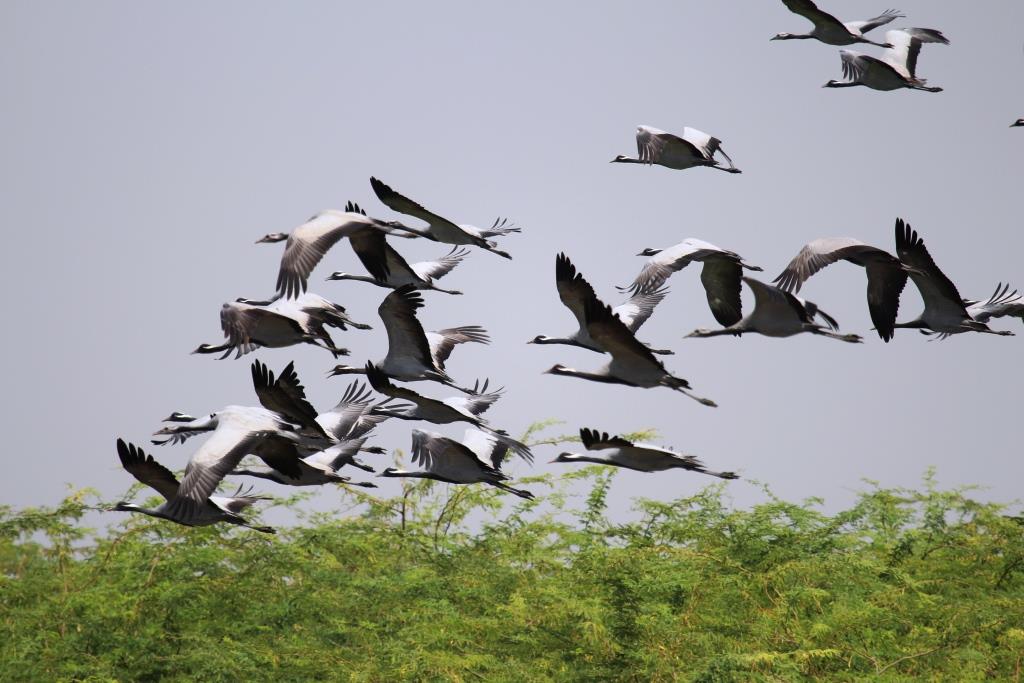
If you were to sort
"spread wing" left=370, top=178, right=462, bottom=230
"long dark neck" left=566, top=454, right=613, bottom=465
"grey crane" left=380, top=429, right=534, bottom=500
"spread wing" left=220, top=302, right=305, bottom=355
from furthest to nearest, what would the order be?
"grey crane" left=380, top=429, right=534, bottom=500 < "spread wing" left=370, top=178, right=462, bottom=230 < "spread wing" left=220, top=302, right=305, bottom=355 < "long dark neck" left=566, top=454, right=613, bottom=465

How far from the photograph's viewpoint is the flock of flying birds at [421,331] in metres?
7.66

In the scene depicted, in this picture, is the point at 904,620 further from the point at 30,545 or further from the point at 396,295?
the point at 30,545

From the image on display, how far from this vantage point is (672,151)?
34.2 feet

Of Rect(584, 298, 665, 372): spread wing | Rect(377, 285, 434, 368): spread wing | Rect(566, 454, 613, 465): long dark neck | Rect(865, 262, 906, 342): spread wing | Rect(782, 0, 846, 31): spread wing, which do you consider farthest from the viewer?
Rect(782, 0, 846, 31): spread wing

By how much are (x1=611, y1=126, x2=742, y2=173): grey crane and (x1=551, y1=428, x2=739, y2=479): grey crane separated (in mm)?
3128

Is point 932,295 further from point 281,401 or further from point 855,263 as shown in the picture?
point 281,401

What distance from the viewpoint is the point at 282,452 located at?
822 centimetres

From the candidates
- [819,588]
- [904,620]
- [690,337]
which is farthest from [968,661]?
[690,337]

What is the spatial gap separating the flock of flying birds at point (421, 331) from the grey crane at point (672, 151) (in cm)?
4

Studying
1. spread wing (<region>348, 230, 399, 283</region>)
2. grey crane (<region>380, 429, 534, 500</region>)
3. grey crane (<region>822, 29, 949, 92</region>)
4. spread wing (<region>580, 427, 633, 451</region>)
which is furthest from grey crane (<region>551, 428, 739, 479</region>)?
grey crane (<region>822, 29, 949, 92</region>)

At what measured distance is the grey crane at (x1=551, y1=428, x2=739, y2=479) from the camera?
7.48 meters

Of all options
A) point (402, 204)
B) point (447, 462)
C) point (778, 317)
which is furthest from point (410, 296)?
point (778, 317)

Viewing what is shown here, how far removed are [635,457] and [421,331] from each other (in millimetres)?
1859

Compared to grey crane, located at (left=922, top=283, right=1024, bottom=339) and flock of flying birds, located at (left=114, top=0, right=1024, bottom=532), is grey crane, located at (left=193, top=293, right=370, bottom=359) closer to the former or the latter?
flock of flying birds, located at (left=114, top=0, right=1024, bottom=532)
